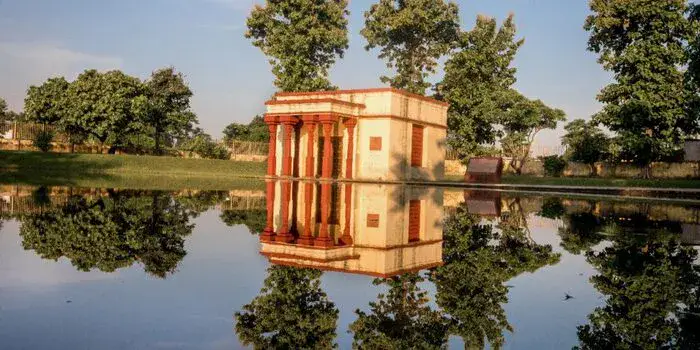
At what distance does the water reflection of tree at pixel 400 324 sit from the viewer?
12.9ft

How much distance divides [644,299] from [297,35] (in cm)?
4572

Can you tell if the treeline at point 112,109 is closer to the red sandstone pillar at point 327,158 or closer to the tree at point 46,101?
the tree at point 46,101

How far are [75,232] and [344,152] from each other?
1019 inches

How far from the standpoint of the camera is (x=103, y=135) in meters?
52.0

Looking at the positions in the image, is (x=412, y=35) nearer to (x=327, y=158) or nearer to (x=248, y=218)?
(x=327, y=158)

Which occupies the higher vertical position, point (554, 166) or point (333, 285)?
point (554, 166)

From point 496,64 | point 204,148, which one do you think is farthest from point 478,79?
point 204,148

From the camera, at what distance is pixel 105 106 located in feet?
164

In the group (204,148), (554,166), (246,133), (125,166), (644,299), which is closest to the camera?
(644,299)

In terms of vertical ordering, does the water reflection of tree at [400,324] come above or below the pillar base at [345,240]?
below

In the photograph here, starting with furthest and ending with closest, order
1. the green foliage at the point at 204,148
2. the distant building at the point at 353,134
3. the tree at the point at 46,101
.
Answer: the green foliage at the point at 204,148 < the tree at the point at 46,101 < the distant building at the point at 353,134

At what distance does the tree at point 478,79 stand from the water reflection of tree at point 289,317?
45421 millimetres

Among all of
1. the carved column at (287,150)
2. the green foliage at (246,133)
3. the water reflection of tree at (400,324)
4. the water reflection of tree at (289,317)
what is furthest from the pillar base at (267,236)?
the green foliage at (246,133)

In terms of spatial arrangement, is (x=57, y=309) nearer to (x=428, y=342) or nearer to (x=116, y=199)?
(x=428, y=342)
